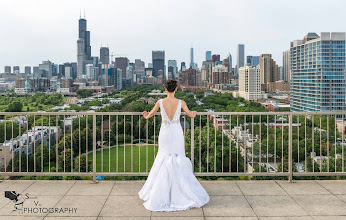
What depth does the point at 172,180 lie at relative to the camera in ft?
11.8

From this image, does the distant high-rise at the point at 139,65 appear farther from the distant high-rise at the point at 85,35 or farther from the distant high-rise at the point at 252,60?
the distant high-rise at the point at 252,60

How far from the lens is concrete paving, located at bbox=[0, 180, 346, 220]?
10.7 feet

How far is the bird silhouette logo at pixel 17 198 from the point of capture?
3.47m

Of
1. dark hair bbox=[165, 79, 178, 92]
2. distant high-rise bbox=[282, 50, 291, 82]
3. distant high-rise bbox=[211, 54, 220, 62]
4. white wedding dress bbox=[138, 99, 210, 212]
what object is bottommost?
white wedding dress bbox=[138, 99, 210, 212]

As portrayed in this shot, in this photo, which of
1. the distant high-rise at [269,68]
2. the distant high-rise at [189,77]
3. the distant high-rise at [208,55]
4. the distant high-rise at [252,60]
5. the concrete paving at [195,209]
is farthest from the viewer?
the distant high-rise at [208,55]

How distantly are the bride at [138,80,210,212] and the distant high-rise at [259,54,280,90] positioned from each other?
14902 centimetres

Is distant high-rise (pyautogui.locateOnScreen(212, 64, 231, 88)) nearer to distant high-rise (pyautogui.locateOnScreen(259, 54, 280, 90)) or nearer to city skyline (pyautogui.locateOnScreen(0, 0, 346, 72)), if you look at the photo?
city skyline (pyautogui.locateOnScreen(0, 0, 346, 72))

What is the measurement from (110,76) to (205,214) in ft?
520

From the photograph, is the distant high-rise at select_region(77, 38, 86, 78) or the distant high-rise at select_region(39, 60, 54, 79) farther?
the distant high-rise at select_region(77, 38, 86, 78)

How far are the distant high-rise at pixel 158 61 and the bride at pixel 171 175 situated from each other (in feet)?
562

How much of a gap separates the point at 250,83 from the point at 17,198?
412 feet

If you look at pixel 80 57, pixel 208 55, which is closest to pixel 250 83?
pixel 208 55

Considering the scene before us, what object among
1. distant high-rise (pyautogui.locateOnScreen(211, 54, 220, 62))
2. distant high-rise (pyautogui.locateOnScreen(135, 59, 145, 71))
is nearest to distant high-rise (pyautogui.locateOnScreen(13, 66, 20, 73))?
distant high-rise (pyautogui.locateOnScreen(135, 59, 145, 71))

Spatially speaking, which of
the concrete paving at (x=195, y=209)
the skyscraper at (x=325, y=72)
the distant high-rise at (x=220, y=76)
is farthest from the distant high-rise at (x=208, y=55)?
the concrete paving at (x=195, y=209)
